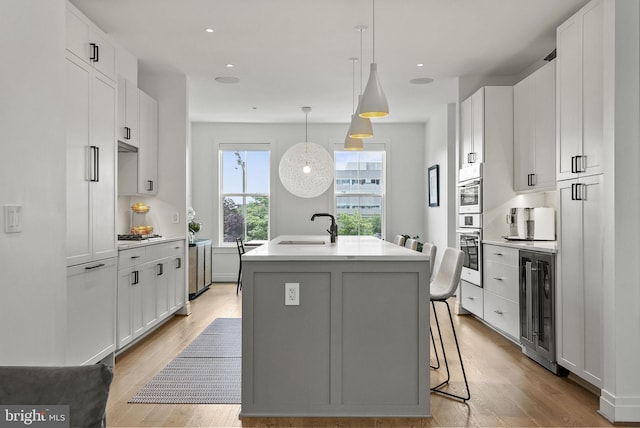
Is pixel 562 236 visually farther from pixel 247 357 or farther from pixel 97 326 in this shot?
pixel 97 326

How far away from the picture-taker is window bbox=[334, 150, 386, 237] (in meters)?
8.23

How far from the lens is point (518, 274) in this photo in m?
4.02

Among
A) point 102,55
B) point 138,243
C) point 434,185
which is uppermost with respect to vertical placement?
point 102,55

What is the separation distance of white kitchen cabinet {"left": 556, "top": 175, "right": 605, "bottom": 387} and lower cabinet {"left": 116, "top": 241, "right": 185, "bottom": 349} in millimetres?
3236

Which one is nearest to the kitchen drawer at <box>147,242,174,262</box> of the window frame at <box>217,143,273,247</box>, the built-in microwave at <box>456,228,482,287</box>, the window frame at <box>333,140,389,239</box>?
the built-in microwave at <box>456,228,482,287</box>

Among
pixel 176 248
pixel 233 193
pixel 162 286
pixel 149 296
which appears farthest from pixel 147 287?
pixel 233 193

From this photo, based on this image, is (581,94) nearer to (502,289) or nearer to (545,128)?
(545,128)

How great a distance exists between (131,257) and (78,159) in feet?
3.59

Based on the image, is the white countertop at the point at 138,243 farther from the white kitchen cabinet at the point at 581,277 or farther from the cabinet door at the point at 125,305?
the white kitchen cabinet at the point at 581,277

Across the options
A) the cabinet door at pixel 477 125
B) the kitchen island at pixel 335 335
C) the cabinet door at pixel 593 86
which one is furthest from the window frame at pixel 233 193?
the cabinet door at pixel 593 86

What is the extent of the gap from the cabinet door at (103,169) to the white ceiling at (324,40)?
72cm

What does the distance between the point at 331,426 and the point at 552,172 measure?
2736mm

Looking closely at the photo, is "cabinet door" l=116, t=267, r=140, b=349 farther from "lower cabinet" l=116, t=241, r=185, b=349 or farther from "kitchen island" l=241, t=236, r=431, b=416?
"kitchen island" l=241, t=236, r=431, b=416

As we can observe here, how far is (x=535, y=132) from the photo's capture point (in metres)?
4.32
